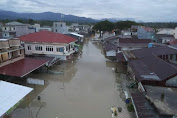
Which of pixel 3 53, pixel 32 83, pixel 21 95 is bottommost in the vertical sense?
pixel 32 83

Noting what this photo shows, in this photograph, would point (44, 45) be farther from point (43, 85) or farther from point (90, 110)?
point (90, 110)

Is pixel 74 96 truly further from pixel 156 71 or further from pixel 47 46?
pixel 47 46

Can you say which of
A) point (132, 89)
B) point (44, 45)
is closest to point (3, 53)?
point (44, 45)

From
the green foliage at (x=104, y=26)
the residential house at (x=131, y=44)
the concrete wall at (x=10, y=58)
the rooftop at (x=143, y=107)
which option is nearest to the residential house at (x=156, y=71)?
the rooftop at (x=143, y=107)

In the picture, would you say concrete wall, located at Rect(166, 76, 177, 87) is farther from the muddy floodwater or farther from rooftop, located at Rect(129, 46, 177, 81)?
the muddy floodwater

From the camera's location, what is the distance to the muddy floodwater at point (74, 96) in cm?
1156

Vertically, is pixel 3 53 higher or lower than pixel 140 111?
higher

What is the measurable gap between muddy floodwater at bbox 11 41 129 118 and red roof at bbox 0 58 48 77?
202cm

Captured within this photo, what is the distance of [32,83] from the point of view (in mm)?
15930

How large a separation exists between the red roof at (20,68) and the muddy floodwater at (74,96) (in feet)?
6.63

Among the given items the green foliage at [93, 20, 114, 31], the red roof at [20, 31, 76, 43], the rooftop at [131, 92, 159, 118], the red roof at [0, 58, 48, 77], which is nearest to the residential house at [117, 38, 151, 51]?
the red roof at [20, 31, 76, 43]

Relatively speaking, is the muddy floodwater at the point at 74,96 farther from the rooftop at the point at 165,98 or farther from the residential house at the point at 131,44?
the residential house at the point at 131,44

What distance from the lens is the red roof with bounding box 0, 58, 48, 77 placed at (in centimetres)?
1477

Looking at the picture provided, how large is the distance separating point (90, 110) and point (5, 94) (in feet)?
22.8
